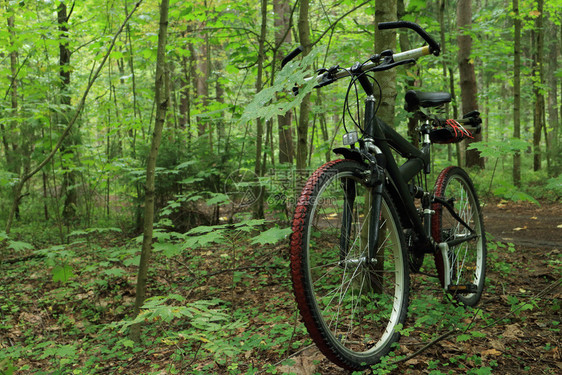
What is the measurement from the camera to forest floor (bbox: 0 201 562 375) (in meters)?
2.09

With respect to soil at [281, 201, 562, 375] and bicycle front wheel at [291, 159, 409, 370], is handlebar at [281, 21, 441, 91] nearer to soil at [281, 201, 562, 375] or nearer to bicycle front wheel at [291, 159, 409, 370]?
bicycle front wheel at [291, 159, 409, 370]

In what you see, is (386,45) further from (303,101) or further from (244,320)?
(244,320)

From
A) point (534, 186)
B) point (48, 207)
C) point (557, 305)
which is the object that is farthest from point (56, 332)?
point (534, 186)

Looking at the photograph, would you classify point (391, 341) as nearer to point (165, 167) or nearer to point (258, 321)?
point (258, 321)

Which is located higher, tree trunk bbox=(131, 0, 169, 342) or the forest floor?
tree trunk bbox=(131, 0, 169, 342)

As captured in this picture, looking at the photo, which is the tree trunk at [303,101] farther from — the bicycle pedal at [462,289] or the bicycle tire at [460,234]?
the bicycle pedal at [462,289]

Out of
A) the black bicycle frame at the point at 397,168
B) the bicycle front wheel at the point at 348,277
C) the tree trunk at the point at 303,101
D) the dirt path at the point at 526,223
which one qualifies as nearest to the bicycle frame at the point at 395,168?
the black bicycle frame at the point at 397,168

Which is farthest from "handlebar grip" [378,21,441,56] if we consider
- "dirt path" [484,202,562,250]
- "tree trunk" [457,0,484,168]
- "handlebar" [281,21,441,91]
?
"tree trunk" [457,0,484,168]

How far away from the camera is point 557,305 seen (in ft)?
8.47

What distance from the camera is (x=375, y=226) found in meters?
2.04

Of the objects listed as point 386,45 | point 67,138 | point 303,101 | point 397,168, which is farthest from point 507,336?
point 67,138

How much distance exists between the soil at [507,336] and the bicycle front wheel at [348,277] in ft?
0.66

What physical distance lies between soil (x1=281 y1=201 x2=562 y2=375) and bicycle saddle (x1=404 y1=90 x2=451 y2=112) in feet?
4.95

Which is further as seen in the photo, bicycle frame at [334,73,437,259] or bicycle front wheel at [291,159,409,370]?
bicycle frame at [334,73,437,259]
